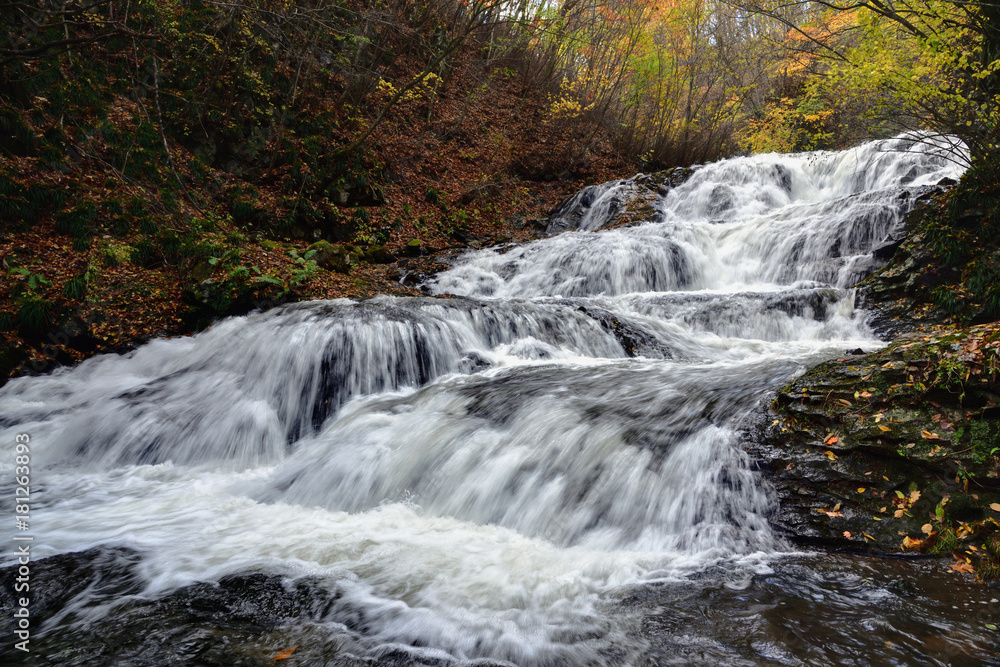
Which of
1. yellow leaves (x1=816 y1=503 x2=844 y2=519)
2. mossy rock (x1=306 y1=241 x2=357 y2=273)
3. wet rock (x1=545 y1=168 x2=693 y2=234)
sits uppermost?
wet rock (x1=545 y1=168 x2=693 y2=234)

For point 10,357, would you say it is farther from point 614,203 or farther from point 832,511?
point 614,203

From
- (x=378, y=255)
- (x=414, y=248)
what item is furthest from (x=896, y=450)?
(x=414, y=248)

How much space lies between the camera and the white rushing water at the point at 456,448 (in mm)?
2715

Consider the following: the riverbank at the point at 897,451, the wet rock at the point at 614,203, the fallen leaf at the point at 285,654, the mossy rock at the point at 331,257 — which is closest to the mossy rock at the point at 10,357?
the mossy rock at the point at 331,257

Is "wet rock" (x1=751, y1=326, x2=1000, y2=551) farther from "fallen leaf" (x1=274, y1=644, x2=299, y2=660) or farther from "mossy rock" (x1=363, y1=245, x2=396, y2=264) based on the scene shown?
"mossy rock" (x1=363, y1=245, x2=396, y2=264)

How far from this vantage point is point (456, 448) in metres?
4.22

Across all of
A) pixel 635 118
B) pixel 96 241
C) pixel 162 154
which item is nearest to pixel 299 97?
pixel 162 154

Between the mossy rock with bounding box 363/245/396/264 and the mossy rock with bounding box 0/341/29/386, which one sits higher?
the mossy rock with bounding box 363/245/396/264

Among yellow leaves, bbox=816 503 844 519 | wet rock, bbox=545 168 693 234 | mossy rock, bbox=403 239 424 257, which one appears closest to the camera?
yellow leaves, bbox=816 503 844 519

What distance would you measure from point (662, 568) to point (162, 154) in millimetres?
11217

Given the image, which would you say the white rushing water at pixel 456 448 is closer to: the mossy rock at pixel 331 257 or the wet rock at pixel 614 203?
the mossy rock at pixel 331 257

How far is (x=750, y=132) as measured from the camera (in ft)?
61.2

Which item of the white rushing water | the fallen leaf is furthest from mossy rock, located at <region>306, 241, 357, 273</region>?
the fallen leaf

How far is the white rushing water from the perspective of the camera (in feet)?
8.91
